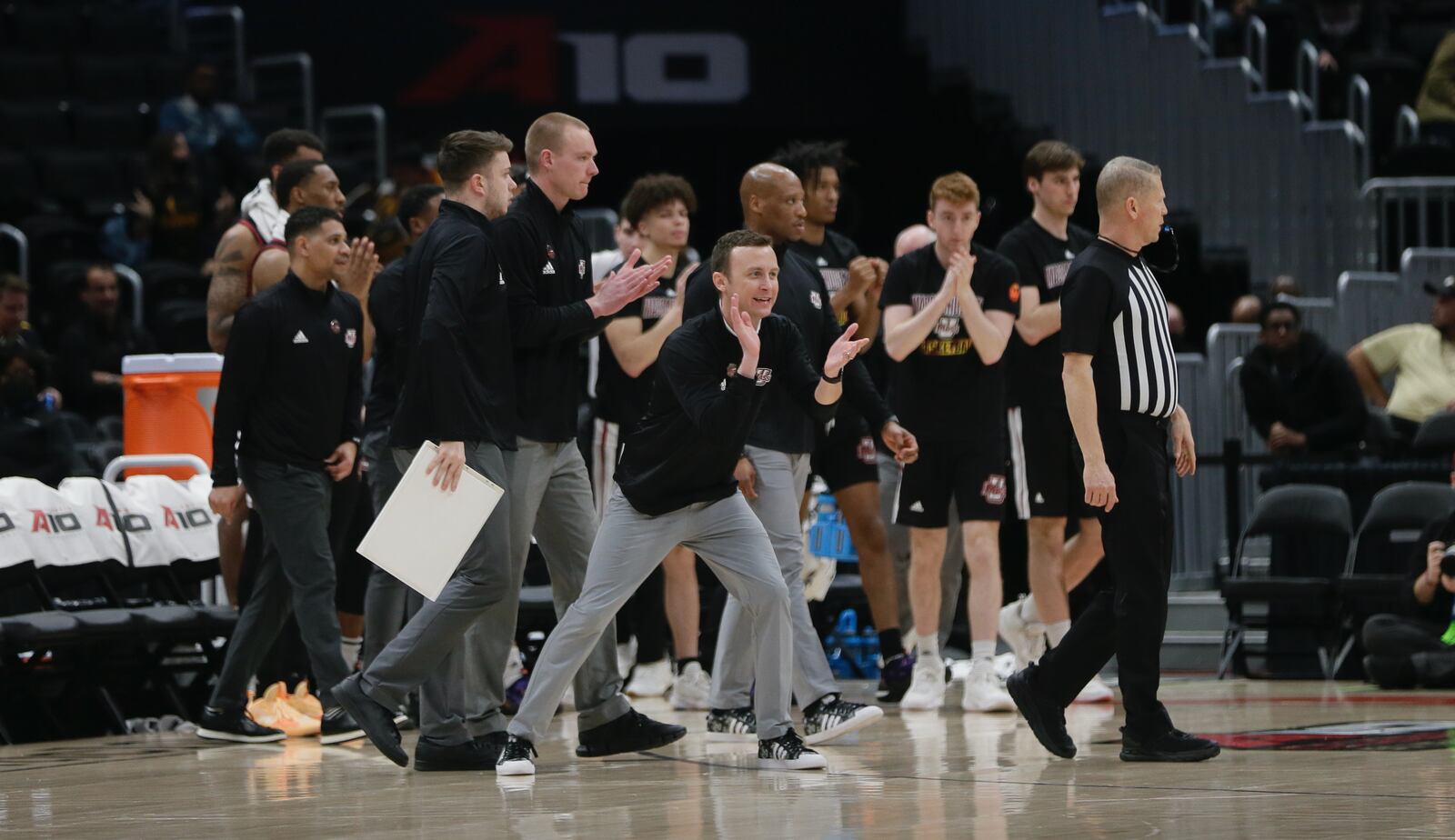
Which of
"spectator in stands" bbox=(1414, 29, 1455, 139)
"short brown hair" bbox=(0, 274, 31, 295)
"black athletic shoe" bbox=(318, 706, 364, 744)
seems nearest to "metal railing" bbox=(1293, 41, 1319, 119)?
"spectator in stands" bbox=(1414, 29, 1455, 139)

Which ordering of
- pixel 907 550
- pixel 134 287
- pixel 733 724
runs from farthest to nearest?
pixel 134 287 < pixel 907 550 < pixel 733 724

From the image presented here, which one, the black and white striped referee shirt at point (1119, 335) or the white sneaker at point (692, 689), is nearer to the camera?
the black and white striped referee shirt at point (1119, 335)

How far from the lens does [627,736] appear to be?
718cm

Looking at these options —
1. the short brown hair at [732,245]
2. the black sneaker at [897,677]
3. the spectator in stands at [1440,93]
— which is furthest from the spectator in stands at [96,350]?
the spectator in stands at [1440,93]

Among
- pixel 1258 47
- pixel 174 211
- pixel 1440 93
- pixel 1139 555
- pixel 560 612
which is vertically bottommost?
pixel 560 612

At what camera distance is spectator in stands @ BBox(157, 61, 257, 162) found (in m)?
16.3

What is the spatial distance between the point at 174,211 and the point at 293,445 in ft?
25.6

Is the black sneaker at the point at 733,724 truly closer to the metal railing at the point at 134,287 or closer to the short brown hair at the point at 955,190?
the short brown hair at the point at 955,190

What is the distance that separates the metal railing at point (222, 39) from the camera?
1803 centimetres

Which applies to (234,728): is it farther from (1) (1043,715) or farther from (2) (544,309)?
(1) (1043,715)

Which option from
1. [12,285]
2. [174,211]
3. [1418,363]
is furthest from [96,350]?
[1418,363]

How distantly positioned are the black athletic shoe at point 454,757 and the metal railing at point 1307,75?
11.4m

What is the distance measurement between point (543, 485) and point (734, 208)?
11.8 meters

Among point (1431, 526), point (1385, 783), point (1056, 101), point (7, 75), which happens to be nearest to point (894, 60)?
point (1056, 101)
